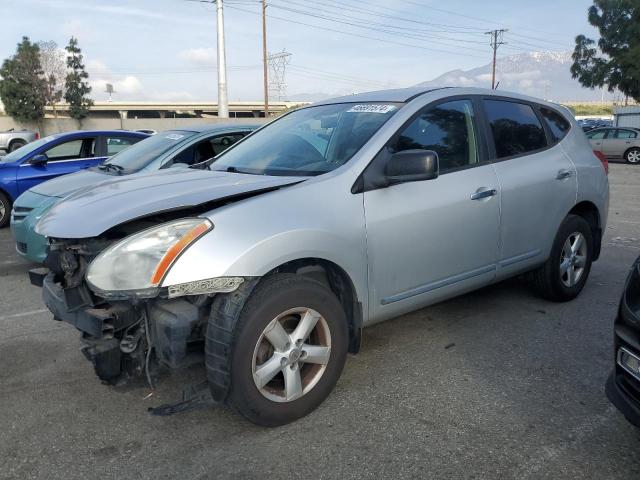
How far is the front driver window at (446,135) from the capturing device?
3541 mm

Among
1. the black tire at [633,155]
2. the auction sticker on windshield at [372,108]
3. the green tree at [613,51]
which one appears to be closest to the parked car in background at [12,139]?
the black tire at [633,155]

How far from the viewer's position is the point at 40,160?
8.30 meters

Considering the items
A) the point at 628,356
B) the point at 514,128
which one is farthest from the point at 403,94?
the point at 628,356

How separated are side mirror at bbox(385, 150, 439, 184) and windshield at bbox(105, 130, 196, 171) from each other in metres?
4.07

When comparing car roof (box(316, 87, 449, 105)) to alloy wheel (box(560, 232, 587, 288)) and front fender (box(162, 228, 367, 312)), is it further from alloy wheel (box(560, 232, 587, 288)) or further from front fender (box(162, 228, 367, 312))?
alloy wheel (box(560, 232, 587, 288))

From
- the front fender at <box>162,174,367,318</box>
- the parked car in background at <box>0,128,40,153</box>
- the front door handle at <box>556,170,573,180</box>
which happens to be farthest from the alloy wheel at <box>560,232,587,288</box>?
the parked car in background at <box>0,128,40,153</box>

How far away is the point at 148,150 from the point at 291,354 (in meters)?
4.79

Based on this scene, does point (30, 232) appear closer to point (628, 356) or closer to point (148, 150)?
point (148, 150)

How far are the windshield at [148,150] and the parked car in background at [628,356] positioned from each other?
17.5 ft

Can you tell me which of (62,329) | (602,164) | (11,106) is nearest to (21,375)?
(62,329)

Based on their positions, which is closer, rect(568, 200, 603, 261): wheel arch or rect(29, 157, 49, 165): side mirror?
rect(568, 200, 603, 261): wheel arch

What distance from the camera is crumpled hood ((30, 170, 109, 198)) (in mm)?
6046

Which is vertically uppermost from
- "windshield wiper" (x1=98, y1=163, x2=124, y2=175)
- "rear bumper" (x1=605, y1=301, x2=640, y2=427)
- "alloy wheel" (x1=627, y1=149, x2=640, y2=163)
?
"windshield wiper" (x1=98, y1=163, x2=124, y2=175)

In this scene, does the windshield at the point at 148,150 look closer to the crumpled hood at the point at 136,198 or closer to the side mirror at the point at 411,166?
the crumpled hood at the point at 136,198
